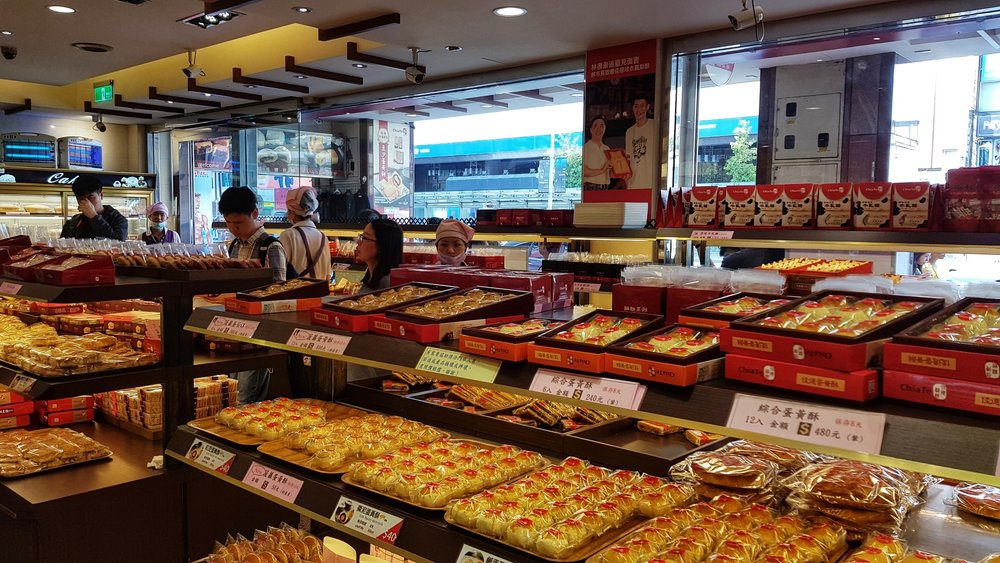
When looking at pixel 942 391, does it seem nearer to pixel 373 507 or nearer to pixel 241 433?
pixel 373 507

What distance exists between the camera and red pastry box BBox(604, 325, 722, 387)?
1.34 metres

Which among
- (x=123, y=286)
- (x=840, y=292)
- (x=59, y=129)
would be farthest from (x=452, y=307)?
(x=59, y=129)

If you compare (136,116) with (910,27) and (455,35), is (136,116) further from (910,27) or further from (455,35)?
(910,27)

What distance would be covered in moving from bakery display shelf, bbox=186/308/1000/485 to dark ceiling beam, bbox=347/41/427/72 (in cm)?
478

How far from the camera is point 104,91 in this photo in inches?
359

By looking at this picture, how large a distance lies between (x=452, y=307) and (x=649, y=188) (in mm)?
4307

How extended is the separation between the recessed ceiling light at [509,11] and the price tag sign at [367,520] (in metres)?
3.84

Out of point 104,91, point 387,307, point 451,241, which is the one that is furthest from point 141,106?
point 387,307

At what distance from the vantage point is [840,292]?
157cm

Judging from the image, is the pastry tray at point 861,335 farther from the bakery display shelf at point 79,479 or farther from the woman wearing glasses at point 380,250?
the woman wearing glasses at point 380,250

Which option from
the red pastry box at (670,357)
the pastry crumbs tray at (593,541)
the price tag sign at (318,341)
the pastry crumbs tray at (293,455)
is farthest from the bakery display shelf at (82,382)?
the red pastry box at (670,357)

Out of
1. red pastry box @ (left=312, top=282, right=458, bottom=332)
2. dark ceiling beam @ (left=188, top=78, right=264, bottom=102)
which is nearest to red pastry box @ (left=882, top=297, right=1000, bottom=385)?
red pastry box @ (left=312, top=282, right=458, bottom=332)

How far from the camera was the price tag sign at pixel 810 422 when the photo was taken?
3.69 feet

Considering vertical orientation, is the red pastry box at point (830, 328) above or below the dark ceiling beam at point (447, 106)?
below
